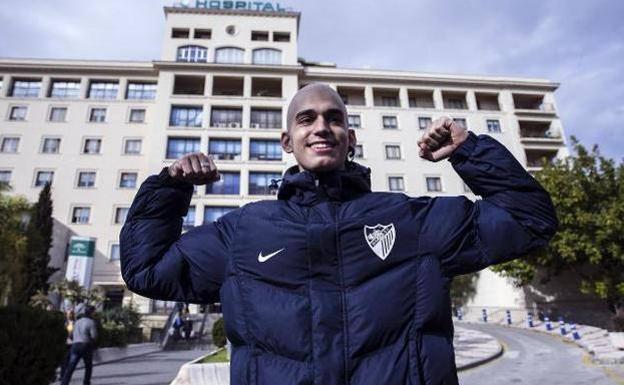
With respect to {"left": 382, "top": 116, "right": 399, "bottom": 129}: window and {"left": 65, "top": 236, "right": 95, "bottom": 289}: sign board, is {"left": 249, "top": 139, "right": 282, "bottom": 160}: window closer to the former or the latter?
{"left": 382, "top": 116, "right": 399, "bottom": 129}: window

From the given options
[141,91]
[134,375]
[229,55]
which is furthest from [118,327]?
[229,55]

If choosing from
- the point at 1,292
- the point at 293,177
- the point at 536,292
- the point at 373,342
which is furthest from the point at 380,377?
the point at 536,292

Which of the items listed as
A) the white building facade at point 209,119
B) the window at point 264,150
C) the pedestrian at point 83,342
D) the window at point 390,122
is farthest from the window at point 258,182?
the pedestrian at point 83,342

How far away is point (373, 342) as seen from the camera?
1345 mm

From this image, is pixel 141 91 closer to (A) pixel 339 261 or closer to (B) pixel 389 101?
(B) pixel 389 101

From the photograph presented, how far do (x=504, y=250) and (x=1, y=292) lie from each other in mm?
26639

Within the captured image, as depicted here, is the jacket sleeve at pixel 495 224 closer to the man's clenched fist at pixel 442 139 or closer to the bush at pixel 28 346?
the man's clenched fist at pixel 442 139

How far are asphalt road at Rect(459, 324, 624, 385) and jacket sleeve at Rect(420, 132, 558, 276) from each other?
297 inches

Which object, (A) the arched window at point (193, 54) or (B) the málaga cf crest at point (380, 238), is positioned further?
(A) the arched window at point (193, 54)

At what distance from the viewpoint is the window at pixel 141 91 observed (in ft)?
117

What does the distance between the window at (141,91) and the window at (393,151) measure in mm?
22460

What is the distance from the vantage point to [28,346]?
513cm

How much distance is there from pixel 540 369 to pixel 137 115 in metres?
35.4

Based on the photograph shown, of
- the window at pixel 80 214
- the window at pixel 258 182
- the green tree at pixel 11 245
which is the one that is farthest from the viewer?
the window at pixel 258 182
